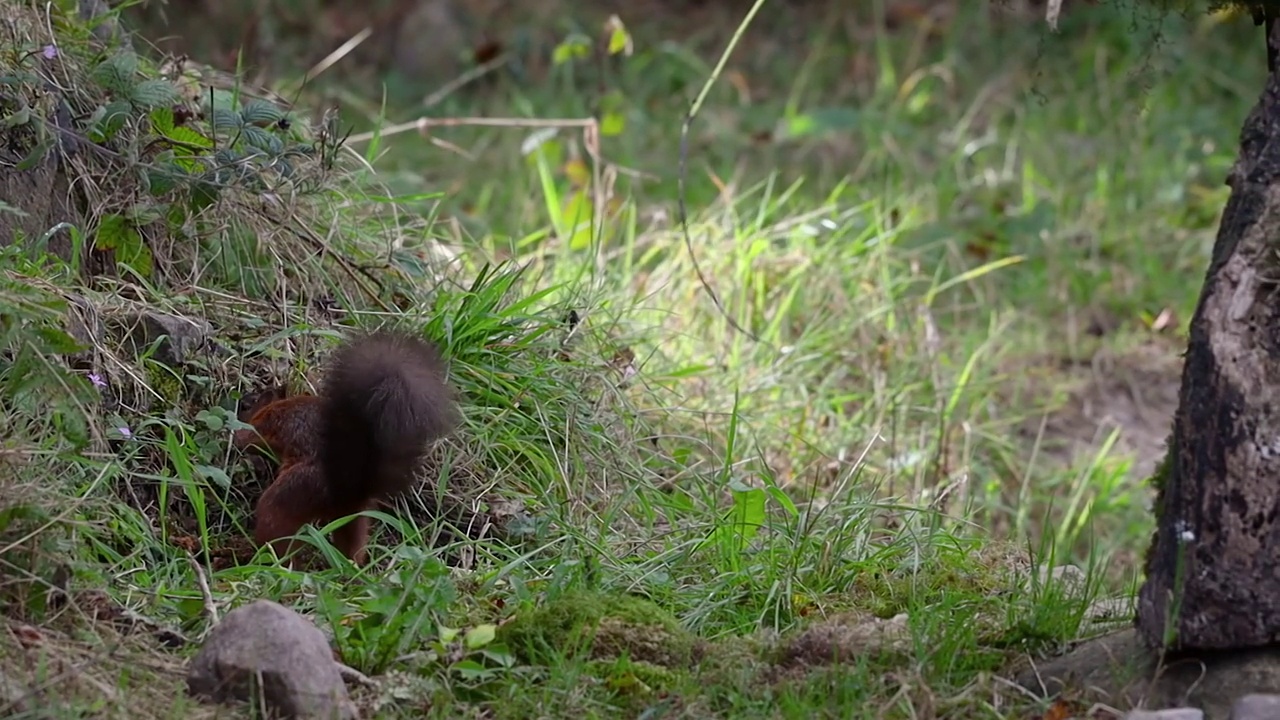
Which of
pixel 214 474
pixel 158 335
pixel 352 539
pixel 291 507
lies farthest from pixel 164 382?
pixel 352 539

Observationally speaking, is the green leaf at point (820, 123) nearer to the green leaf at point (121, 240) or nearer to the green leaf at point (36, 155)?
the green leaf at point (121, 240)

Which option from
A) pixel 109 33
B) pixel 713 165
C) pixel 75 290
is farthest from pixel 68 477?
pixel 713 165

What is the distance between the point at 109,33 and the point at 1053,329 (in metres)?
3.68

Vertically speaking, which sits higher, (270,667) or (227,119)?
(227,119)

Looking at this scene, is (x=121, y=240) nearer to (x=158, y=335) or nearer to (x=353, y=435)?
(x=158, y=335)

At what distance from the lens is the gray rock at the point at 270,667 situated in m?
2.41

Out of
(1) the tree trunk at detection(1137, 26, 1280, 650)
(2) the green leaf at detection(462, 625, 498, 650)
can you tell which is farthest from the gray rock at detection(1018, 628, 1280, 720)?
(2) the green leaf at detection(462, 625, 498, 650)

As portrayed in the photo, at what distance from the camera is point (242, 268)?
373 centimetres

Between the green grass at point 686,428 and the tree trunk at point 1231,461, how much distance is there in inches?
13.7

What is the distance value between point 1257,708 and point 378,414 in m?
1.63

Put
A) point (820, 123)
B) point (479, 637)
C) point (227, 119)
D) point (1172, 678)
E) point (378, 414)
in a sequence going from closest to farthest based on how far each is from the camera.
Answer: point (1172, 678), point (479, 637), point (378, 414), point (227, 119), point (820, 123)

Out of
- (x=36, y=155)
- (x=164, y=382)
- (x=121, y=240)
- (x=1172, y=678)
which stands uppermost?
(x=36, y=155)

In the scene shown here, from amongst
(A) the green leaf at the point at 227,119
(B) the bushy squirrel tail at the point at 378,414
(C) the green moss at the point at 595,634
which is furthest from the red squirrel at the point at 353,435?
(A) the green leaf at the point at 227,119

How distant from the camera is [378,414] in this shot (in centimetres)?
294
